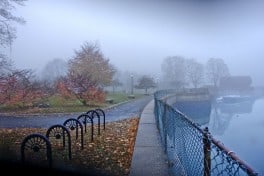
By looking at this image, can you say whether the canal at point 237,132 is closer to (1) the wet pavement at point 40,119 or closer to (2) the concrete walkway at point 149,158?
(2) the concrete walkway at point 149,158

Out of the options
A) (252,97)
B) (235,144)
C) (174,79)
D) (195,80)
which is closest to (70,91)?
(235,144)

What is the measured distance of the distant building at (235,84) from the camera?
90.8 meters

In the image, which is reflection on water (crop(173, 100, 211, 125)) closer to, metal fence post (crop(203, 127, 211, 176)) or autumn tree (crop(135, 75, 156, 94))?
autumn tree (crop(135, 75, 156, 94))

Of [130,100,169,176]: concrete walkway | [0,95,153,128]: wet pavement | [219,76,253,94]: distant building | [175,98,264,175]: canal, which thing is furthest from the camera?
[219,76,253,94]: distant building

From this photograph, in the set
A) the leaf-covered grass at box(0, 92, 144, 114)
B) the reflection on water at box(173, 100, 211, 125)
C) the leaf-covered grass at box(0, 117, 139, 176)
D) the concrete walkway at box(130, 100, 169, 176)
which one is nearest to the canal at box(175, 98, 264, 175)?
the reflection on water at box(173, 100, 211, 125)

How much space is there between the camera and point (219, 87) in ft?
302

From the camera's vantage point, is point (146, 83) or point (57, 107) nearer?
point (57, 107)

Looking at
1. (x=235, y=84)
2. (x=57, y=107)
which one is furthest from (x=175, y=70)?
(x=57, y=107)

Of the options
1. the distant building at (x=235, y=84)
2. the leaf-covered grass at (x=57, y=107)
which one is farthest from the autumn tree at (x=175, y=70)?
the leaf-covered grass at (x=57, y=107)

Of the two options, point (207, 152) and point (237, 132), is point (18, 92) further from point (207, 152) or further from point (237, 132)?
point (237, 132)

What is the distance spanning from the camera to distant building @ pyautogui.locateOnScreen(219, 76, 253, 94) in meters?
90.8

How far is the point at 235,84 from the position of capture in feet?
299

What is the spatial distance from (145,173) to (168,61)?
291ft

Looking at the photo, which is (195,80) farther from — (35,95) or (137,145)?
(137,145)
